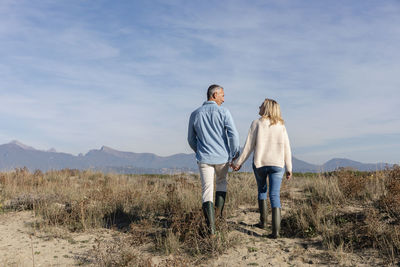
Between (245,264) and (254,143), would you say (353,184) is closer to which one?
(254,143)

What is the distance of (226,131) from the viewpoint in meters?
5.42

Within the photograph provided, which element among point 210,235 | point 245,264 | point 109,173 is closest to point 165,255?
point 210,235

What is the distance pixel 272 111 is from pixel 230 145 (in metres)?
0.91

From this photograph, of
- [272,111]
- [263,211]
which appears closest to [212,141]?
[272,111]

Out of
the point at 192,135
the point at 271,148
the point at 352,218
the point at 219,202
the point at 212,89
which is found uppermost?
the point at 212,89

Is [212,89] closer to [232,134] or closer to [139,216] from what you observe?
[232,134]

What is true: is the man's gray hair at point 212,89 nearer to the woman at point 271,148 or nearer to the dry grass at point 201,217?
the woman at point 271,148

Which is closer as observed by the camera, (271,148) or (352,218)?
(271,148)

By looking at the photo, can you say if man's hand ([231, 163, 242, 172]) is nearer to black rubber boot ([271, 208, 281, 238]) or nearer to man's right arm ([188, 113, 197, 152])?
man's right arm ([188, 113, 197, 152])

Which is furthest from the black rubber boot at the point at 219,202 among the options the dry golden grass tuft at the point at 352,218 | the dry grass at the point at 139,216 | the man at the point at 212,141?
the dry golden grass tuft at the point at 352,218

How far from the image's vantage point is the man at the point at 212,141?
5.31 m

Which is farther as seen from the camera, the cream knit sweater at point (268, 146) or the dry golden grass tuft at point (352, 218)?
the cream knit sweater at point (268, 146)

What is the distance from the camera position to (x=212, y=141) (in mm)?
5328

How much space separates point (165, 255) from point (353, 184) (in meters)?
4.91
